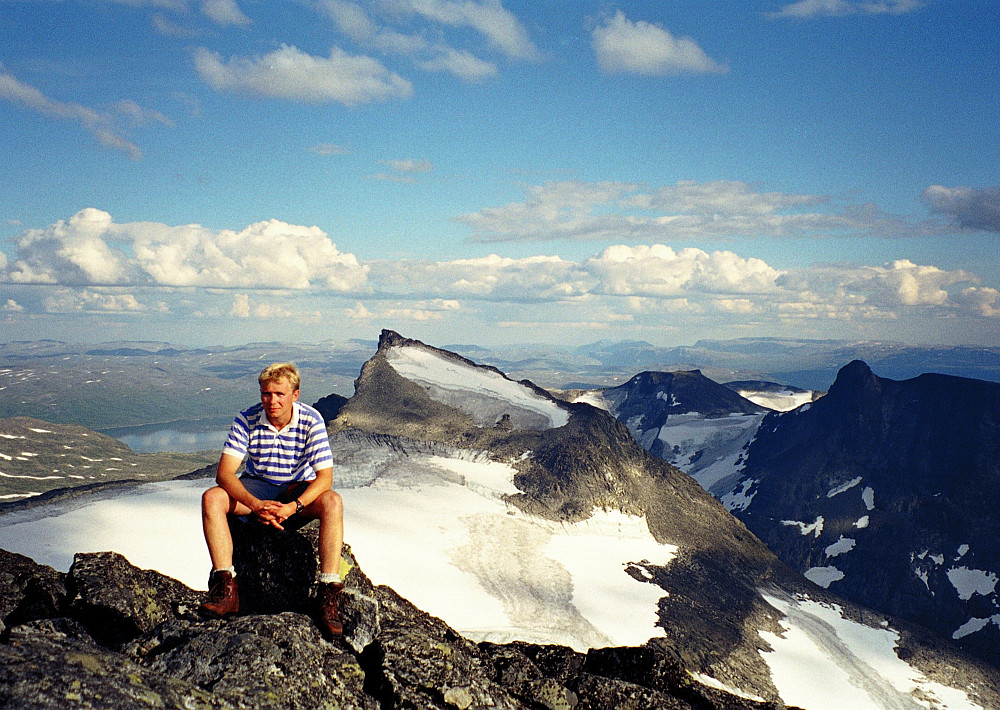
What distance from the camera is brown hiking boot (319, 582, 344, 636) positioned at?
1038 centimetres

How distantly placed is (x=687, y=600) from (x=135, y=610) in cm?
8927

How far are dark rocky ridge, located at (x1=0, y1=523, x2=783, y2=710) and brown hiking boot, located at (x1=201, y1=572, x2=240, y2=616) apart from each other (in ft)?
1.25

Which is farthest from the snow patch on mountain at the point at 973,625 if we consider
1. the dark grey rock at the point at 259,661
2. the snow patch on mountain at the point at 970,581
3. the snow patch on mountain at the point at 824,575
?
the dark grey rock at the point at 259,661

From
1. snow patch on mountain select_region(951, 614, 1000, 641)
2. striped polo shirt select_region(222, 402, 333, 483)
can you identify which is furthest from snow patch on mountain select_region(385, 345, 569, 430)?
striped polo shirt select_region(222, 402, 333, 483)

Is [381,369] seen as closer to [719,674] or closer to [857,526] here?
[719,674]

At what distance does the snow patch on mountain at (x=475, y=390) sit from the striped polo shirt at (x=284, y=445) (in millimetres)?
121551

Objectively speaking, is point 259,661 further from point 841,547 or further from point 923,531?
point 923,531

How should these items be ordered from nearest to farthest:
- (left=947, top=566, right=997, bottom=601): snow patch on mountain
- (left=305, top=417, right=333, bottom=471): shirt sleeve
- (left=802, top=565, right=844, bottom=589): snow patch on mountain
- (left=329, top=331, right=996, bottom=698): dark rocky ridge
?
1. (left=305, top=417, right=333, bottom=471): shirt sleeve
2. (left=329, top=331, right=996, bottom=698): dark rocky ridge
3. (left=947, top=566, right=997, bottom=601): snow patch on mountain
4. (left=802, top=565, right=844, bottom=589): snow patch on mountain

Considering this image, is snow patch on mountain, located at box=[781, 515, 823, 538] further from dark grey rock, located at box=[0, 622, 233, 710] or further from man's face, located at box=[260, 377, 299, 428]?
dark grey rock, located at box=[0, 622, 233, 710]

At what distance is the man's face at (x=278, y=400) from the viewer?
414 inches

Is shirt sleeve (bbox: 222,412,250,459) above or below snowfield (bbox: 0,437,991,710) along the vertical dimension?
above

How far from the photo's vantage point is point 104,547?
6228cm

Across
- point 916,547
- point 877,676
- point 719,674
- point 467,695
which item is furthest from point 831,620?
point 467,695

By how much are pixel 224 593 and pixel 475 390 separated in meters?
133
